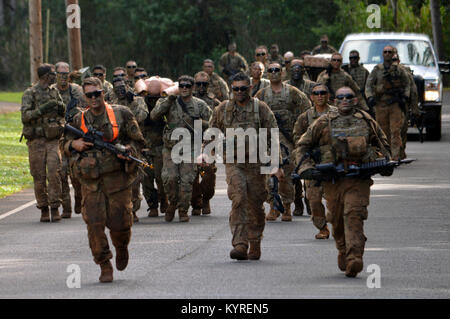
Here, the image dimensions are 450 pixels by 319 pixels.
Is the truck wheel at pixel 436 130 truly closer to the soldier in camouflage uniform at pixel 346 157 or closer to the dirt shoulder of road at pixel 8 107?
the soldier in camouflage uniform at pixel 346 157

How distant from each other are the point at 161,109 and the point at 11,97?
41801mm

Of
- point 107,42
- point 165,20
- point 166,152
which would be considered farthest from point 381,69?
point 107,42

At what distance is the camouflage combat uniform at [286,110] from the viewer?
15.9 meters

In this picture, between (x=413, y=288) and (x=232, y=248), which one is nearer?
(x=413, y=288)

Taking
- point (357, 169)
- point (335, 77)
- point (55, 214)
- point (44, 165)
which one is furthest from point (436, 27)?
point (357, 169)

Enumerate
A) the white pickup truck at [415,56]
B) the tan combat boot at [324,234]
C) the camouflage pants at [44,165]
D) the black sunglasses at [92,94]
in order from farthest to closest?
1. the white pickup truck at [415,56]
2. the camouflage pants at [44,165]
3. the tan combat boot at [324,234]
4. the black sunglasses at [92,94]

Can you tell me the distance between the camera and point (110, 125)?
11.4 meters

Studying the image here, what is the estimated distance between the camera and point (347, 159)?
11.2 meters

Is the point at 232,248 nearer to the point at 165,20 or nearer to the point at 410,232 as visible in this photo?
the point at 410,232

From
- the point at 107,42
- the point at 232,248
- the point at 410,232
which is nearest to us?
the point at 232,248

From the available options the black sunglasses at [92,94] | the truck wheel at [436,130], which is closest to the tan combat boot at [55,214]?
the black sunglasses at [92,94]

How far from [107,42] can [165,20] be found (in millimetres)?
7770

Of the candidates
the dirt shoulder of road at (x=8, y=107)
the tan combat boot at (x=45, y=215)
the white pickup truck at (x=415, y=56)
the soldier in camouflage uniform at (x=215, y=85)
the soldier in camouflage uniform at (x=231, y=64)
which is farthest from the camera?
the dirt shoulder of road at (x=8, y=107)
